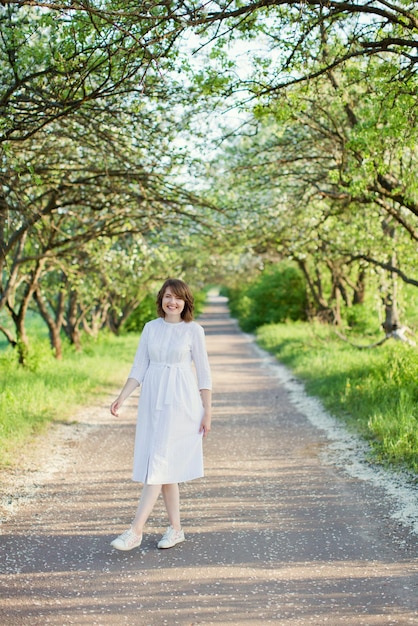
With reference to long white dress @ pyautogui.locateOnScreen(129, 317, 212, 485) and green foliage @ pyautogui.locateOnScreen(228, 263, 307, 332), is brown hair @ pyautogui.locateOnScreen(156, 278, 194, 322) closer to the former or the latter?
long white dress @ pyautogui.locateOnScreen(129, 317, 212, 485)

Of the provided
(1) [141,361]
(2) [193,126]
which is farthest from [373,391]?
(1) [141,361]

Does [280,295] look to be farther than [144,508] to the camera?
Yes

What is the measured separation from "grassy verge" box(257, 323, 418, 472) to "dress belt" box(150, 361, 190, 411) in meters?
2.94

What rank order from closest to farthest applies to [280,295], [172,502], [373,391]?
[172,502]
[373,391]
[280,295]

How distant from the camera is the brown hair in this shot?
19.0 feet

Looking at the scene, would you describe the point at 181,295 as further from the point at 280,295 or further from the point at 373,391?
the point at 280,295

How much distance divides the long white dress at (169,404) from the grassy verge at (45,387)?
3.21 metres

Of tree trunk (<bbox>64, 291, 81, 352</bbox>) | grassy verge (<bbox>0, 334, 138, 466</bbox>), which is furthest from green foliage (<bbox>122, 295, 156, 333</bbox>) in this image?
grassy verge (<bbox>0, 334, 138, 466</bbox>)

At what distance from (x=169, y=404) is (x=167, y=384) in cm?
15

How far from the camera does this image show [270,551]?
550 cm

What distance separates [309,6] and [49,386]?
8.11m

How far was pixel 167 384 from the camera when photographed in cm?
568

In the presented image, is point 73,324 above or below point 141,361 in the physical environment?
below

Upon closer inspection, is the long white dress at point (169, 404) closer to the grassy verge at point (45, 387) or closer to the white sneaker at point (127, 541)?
the white sneaker at point (127, 541)
